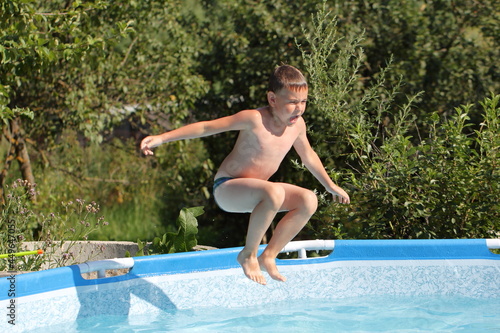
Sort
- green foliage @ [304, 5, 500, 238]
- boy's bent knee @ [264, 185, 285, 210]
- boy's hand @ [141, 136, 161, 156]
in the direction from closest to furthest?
boy's hand @ [141, 136, 161, 156] < boy's bent knee @ [264, 185, 285, 210] < green foliage @ [304, 5, 500, 238]

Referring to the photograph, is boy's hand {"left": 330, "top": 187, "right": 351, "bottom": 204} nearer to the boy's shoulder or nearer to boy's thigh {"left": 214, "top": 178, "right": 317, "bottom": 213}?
boy's thigh {"left": 214, "top": 178, "right": 317, "bottom": 213}

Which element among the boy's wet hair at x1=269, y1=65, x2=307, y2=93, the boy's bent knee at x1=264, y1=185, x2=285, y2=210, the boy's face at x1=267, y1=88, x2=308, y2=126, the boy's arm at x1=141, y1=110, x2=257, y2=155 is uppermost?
the boy's wet hair at x1=269, y1=65, x2=307, y2=93

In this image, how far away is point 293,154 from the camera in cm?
782

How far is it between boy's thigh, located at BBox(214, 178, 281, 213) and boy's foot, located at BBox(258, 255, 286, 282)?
29 cm

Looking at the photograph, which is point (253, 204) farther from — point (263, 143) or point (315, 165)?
point (315, 165)

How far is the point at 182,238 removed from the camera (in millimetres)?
5129

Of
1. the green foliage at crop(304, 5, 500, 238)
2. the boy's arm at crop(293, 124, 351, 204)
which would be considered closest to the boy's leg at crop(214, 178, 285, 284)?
the boy's arm at crop(293, 124, 351, 204)

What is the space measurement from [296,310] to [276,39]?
4.29m

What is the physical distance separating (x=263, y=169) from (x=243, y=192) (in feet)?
0.88

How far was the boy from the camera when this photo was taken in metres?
3.71

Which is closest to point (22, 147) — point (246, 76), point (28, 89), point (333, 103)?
point (28, 89)

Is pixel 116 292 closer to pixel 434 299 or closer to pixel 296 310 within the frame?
pixel 296 310

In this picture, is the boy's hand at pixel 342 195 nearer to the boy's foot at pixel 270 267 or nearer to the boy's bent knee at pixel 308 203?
the boy's bent knee at pixel 308 203

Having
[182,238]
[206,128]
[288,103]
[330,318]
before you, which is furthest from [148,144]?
[182,238]
